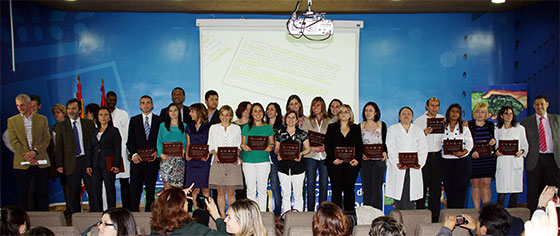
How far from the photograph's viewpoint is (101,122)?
5.58 metres

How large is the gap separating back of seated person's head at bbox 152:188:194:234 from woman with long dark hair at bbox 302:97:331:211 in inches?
110

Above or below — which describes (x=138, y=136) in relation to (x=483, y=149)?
above

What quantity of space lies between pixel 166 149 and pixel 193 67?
2.69m

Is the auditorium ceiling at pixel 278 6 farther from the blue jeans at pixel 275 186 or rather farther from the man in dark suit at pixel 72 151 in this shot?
the blue jeans at pixel 275 186

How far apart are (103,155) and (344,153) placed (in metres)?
2.94

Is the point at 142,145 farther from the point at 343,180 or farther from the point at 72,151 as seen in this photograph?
the point at 343,180

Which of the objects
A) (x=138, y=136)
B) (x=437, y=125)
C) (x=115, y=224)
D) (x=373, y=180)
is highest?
(x=437, y=125)

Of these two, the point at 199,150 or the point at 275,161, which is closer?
the point at 199,150

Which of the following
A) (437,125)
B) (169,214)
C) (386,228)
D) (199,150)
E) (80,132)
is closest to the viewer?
(386,228)

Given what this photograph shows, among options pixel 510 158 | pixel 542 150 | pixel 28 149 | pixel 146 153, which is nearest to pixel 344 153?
pixel 510 158

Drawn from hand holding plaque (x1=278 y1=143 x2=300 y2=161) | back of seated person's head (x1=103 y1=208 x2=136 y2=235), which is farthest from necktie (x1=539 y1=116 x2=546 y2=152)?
back of seated person's head (x1=103 y1=208 x2=136 y2=235)

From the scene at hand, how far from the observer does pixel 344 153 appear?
17.4 ft

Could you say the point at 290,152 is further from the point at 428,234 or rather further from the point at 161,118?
the point at 428,234

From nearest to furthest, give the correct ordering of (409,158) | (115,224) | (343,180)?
(115,224) < (409,158) < (343,180)
